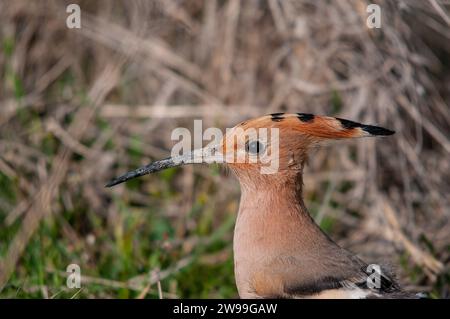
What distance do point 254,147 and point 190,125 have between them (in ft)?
6.16

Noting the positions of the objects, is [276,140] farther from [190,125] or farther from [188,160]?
[190,125]

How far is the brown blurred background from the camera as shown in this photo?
356cm

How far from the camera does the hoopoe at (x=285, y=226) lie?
255 cm

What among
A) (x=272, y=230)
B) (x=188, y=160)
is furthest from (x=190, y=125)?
(x=272, y=230)

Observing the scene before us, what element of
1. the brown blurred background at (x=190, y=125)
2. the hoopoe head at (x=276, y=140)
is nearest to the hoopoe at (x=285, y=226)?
the hoopoe head at (x=276, y=140)

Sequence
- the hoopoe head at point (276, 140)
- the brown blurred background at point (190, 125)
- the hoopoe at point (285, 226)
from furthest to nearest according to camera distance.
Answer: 1. the brown blurred background at point (190, 125)
2. the hoopoe head at point (276, 140)
3. the hoopoe at point (285, 226)

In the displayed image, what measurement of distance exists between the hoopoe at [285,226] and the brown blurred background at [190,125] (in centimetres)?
65

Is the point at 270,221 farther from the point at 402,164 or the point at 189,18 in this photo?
the point at 189,18

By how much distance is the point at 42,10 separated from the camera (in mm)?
4648

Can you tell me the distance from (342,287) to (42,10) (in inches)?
115

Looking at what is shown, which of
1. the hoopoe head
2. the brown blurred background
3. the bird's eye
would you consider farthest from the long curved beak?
the brown blurred background

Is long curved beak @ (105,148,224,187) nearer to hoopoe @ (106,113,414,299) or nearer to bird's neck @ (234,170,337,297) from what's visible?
hoopoe @ (106,113,414,299)

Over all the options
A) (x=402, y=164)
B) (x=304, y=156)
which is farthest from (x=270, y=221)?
(x=402, y=164)

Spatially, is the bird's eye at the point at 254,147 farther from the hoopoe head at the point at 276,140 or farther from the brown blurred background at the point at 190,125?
the brown blurred background at the point at 190,125
